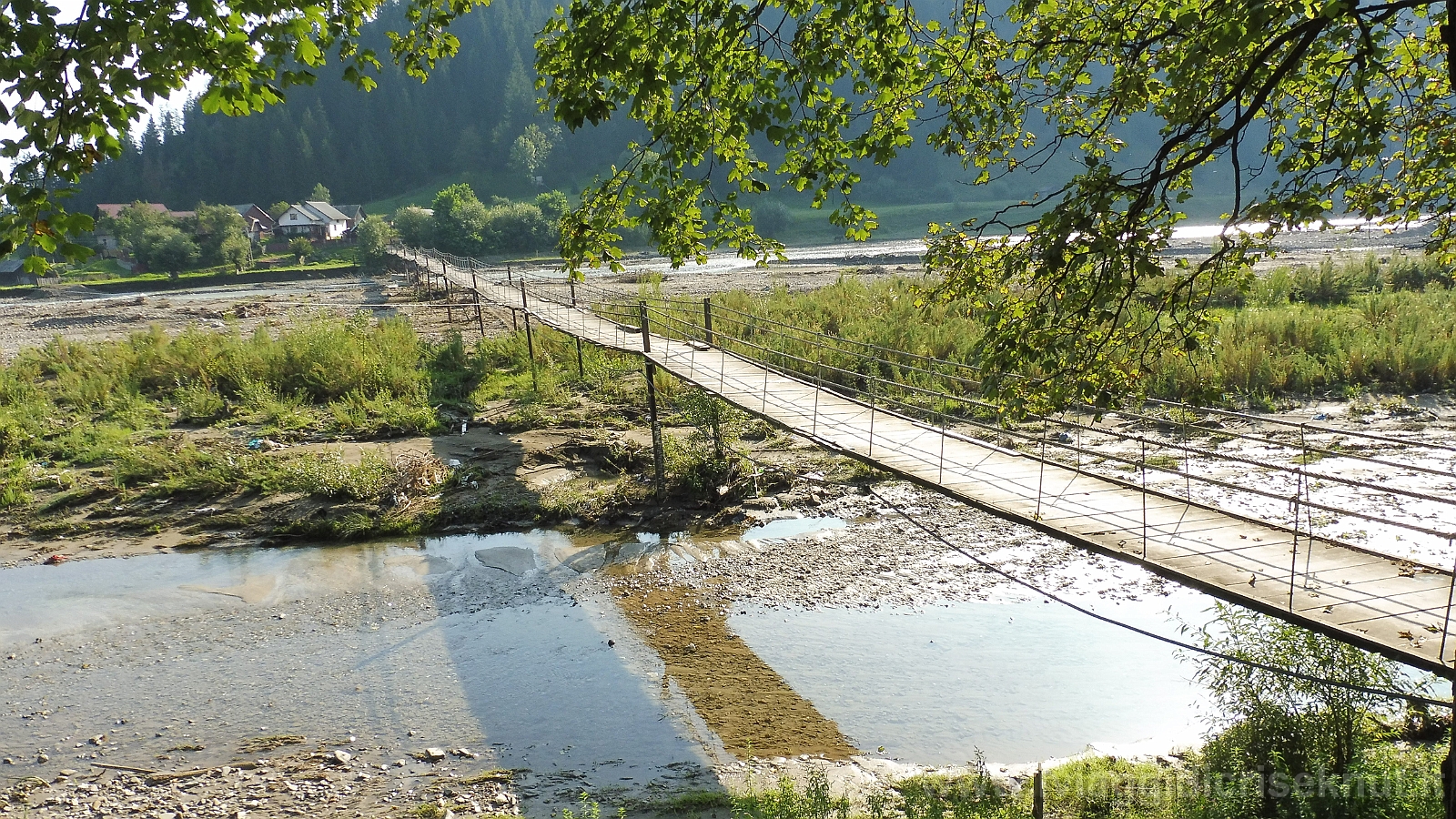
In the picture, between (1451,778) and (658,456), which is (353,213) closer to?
(658,456)

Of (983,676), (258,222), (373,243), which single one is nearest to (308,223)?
(258,222)

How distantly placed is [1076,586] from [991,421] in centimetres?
572

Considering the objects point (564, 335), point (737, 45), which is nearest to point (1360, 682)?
point (737, 45)

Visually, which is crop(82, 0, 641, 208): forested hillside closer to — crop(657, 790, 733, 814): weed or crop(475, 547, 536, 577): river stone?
crop(475, 547, 536, 577): river stone

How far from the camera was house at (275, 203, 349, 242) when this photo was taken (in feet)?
278

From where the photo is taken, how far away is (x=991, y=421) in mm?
15445

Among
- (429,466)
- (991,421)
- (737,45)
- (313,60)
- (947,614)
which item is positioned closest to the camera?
(313,60)

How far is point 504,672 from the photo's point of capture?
29.2ft

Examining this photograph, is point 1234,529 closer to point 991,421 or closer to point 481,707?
point 481,707

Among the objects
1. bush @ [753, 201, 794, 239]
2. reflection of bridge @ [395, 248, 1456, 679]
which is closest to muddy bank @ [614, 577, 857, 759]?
reflection of bridge @ [395, 248, 1456, 679]

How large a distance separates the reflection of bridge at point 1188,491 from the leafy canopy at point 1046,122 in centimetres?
86

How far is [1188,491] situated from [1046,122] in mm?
4596

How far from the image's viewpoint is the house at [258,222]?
3270 inches

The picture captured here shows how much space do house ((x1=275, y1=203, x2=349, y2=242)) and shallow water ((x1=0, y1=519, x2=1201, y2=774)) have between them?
80.8 meters
